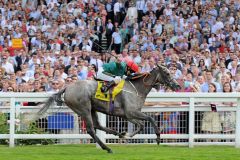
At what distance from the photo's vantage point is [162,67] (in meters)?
19.7

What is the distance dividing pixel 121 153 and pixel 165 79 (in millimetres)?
2032

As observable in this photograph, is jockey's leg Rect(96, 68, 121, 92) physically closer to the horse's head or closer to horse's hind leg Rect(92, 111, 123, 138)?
horse's hind leg Rect(92, 111, 123, 138)

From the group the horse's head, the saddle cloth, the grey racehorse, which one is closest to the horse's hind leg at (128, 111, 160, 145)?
the grey racehorse

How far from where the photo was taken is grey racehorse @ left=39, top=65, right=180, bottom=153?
19.1 m

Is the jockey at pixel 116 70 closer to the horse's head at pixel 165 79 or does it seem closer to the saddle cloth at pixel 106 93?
the saddle cloth at pixel 106 93

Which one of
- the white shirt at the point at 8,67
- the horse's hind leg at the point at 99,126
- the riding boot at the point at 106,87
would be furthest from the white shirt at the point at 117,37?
the riding boot at the point at 106,87

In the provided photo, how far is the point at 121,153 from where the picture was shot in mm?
18578

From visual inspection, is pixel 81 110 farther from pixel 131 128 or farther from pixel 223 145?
pixel 223 145

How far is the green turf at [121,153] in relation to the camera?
57.9ft

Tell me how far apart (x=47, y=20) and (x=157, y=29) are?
3712mm

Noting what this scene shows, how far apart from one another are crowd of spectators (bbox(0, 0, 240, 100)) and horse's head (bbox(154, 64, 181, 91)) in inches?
112

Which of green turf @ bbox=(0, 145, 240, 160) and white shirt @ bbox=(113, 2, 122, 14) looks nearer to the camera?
green turf @ bbox=(0, 145, 240, 160)

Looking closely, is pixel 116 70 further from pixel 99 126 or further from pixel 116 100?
pixel 99 126

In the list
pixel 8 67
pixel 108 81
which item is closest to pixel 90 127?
pixel 108 81
